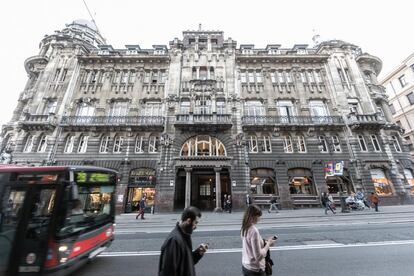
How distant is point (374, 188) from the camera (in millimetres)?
18906

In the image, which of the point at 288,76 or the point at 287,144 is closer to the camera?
the point at 287,144

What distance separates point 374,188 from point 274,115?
42.8 feet

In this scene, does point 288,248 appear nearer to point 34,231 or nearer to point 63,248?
point 63,248

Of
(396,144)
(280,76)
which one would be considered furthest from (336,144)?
(280,76)

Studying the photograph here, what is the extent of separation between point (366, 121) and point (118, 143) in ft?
97.0

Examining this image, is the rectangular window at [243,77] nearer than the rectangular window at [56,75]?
No

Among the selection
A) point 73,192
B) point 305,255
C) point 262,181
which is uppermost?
point 262,181

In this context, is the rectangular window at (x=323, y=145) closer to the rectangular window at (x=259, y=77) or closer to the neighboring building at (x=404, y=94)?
the rectangular window at (x=259, y=77)

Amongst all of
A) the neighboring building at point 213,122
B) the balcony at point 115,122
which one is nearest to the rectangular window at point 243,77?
the neighboring building at point 213,122

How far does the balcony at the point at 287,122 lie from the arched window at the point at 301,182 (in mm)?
5408

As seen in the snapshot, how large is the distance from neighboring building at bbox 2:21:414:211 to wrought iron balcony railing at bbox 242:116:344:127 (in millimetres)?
153

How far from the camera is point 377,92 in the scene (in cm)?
2431

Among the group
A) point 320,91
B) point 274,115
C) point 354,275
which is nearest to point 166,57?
point 274,115

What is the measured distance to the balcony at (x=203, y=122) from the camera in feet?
66.2
